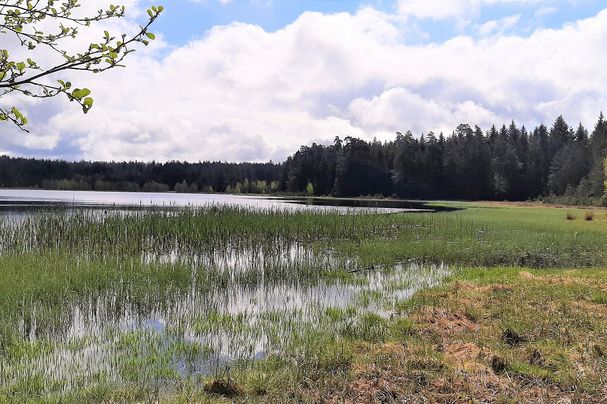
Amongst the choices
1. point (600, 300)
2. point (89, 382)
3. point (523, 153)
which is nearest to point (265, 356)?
point (89, 382)

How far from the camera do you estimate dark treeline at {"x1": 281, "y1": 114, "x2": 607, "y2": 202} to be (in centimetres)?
8776

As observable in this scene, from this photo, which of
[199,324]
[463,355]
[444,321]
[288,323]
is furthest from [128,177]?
[463,355]

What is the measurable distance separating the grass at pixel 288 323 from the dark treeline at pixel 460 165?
3016 inches

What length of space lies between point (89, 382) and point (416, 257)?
15.6 meters

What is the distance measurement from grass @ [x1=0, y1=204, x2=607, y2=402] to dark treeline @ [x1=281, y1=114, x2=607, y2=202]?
76.6 m

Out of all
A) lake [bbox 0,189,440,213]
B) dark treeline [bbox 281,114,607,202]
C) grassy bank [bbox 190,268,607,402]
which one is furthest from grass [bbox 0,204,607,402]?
dark treeline [bbox 281,114,607,202]

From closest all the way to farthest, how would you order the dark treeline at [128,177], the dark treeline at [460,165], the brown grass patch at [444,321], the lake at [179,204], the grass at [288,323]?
1. the grass at [288,323]
2. the brown grass patch at [444,321]
3. the lake at [179,204]
4. the dark treeline at [460,165]
5. the dark treeline at [128,177]

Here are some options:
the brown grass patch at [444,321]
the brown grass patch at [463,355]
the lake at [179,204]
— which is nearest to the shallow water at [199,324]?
the brown grass patch at [444,321]

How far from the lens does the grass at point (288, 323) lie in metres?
6.16

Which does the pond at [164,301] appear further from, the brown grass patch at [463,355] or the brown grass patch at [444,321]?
Result: the brown grass patch at [463,355]

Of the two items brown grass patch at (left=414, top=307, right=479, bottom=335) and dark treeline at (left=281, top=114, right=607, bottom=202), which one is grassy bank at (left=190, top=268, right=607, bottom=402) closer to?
brown grass patch at (left=414, top=307, right=479, bottom=335)

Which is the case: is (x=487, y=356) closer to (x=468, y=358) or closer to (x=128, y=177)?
(x=468, y=358)

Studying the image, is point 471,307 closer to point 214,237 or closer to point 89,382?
point 89,382

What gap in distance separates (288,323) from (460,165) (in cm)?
9722
